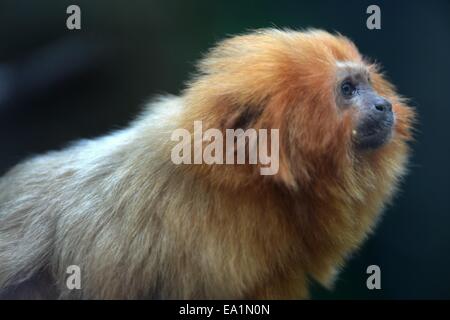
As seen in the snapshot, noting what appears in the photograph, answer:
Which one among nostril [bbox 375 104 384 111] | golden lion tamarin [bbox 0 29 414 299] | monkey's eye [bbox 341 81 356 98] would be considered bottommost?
golden lion tamarin [bbox 0 29 414 299]

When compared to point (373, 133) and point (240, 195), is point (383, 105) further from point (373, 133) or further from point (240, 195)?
point (240, 195)

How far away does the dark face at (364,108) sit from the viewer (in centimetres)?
156

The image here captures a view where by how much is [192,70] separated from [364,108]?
508mm

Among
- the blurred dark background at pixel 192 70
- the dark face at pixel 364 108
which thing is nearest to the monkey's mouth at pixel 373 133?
the dark face at pixel 364 108

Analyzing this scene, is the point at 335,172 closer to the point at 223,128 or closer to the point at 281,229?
the point at 281,229

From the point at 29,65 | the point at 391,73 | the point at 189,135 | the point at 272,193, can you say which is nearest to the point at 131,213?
the point at 189,135

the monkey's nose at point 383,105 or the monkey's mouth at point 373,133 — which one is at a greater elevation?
the monkey's nose at point 383,105

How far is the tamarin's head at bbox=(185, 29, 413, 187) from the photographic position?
4.88 ft

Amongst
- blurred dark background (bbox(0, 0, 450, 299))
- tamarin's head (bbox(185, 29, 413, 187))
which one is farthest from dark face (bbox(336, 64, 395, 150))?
blurred dark background (bbox(0, 0, 450, 299))

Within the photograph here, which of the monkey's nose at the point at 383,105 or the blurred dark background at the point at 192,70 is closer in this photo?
the monkey's nose at the point at 383,105

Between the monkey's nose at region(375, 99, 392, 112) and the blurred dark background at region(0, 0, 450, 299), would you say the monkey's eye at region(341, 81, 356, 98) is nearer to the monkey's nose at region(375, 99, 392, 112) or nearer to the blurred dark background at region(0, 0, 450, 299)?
the monkey's nose at region(375, 99, 392, 112)

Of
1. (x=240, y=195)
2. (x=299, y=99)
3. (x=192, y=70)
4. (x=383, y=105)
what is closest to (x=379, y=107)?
(x=383, y=105)

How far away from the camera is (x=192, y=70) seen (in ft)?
5.70

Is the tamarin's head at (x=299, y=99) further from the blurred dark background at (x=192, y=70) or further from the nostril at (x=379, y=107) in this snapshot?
the blurred dark background at (x=192, y=70)
